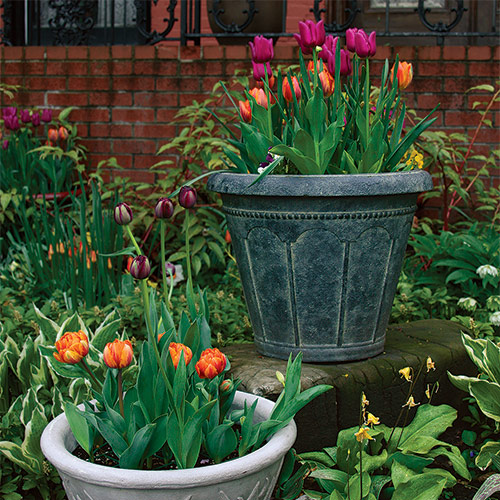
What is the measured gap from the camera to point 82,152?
402 centimetres

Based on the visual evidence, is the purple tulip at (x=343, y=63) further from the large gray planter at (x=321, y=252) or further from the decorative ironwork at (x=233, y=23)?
the decorative ironwork at (x=233, y=23)

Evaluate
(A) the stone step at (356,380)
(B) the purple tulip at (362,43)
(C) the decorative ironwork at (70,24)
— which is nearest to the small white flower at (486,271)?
(A) the stone step at (356,380)

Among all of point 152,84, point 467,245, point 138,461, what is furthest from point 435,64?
point 138,461

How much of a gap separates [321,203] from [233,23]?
Result: 253cm

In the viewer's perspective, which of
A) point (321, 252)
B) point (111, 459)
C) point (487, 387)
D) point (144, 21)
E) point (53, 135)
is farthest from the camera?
point (144, 21)

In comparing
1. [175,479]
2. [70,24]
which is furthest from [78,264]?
[70,24]

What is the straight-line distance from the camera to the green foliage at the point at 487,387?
6.07ft

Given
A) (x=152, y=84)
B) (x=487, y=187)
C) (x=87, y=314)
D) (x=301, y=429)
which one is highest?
(x=152, y=84)

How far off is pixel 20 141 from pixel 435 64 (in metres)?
2.25

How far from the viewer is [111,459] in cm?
158

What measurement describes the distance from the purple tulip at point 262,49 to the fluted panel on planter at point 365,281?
0.56 meters

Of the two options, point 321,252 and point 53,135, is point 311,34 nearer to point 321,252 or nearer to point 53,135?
point 321,252

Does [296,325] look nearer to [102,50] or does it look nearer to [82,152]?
[82,152]

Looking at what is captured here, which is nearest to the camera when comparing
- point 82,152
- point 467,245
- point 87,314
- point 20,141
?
point 87,314
